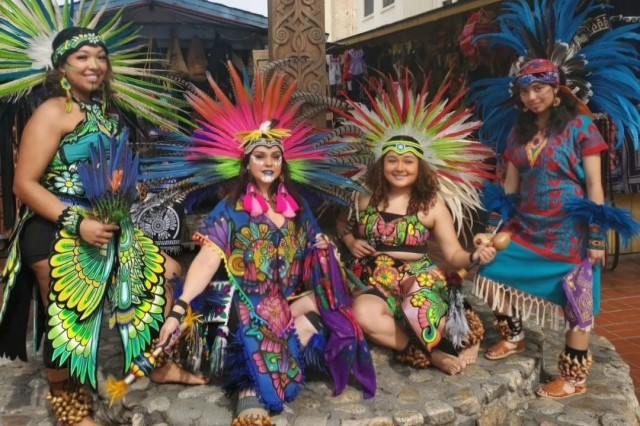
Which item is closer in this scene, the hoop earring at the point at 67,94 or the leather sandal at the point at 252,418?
the leather sandal at the point at 252,418

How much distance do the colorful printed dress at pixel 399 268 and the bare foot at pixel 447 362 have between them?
0.28 ft

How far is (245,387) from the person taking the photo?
267 centimetres

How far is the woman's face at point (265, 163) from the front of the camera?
2861mm

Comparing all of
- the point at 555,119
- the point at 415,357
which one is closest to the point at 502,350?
the point at 415,357

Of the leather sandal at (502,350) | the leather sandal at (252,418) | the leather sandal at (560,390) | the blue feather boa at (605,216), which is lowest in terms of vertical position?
the leather sandal at (560,390)

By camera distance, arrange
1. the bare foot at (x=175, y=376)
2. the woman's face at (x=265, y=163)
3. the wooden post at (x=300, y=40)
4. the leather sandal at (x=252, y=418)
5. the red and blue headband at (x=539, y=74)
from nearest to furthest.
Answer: the leather sandal at (x=252, y=418), the woman's face at (x=265, y=163), the bare foot at (x=175, y=376), the red and blue headband at (x=539, y=74), the wooden post at (x=300, y=40)

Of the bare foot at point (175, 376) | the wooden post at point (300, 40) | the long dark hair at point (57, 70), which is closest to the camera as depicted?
the long dark hair at point (57, 70)

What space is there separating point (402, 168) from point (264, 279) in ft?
2.91

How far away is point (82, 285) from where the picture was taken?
269 centimetres

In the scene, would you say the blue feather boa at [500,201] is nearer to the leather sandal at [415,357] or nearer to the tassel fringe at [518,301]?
the tassel fringe at [518,301]

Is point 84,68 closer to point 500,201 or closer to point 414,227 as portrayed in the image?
point 414,227

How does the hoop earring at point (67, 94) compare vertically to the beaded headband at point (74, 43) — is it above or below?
below

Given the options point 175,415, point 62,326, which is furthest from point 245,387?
point 62,326

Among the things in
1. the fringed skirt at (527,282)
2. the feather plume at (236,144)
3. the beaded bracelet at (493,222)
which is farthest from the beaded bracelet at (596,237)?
→ the feather plume at (236,144)
